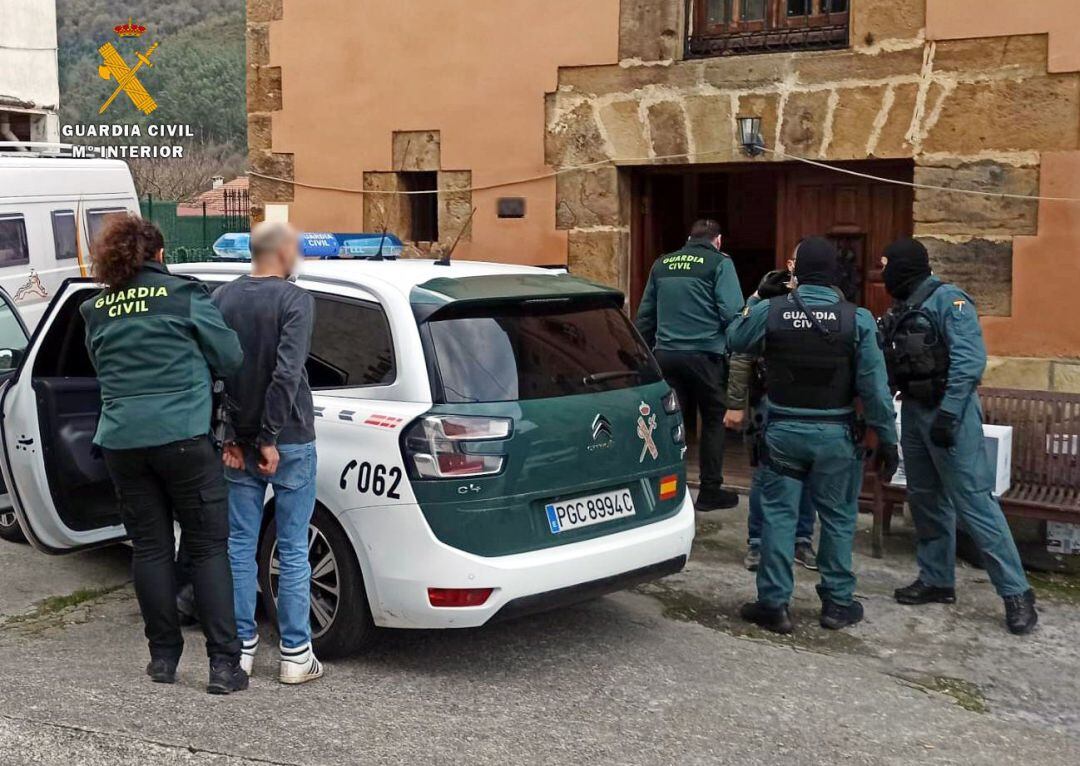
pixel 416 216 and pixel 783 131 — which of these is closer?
pixel 783 131

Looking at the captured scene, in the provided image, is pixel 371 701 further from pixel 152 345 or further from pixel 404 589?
pixel 152 345

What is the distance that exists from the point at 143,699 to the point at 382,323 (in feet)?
5.37

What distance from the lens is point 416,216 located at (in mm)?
10531

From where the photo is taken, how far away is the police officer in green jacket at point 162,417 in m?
4.64

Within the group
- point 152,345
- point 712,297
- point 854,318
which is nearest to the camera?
point 152,345

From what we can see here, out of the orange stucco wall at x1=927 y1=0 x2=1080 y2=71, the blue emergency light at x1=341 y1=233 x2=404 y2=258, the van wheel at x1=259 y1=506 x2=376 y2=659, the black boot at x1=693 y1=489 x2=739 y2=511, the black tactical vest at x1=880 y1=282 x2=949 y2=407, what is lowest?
the black boot at x1=693 y1=489 x2=739 y2=511

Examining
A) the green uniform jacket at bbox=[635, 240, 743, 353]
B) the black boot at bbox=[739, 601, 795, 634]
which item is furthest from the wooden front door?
the black boot at bbox=[739, 601, 795, 634]

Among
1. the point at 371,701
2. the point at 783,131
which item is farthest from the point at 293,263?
the point at 783,131

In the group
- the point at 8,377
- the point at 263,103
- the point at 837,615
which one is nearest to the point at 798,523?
the point at 837,615

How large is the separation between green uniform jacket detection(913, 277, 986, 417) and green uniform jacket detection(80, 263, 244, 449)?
3.21m

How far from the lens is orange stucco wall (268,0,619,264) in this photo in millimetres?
9695

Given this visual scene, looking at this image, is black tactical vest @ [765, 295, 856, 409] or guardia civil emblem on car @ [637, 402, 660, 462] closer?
guardia civil emblem on car @ [637, 402, 660, 462]

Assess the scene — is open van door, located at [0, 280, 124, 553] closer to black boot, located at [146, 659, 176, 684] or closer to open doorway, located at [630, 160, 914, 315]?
black boot, located at [146, 659, 176, 684]

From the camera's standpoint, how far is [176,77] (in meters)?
56.1
